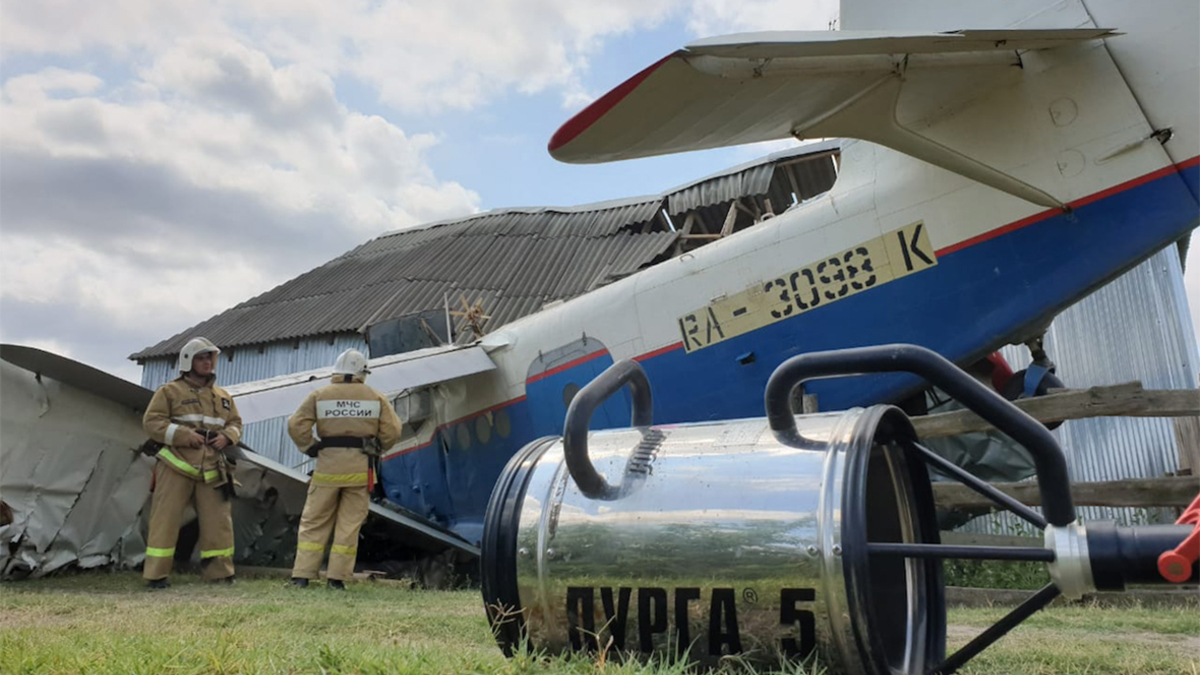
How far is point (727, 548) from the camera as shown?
74.5 inches

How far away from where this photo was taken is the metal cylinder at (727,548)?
179cm

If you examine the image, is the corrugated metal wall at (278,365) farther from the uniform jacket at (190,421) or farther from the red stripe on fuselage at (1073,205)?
the red stripe on fuselage at (1073,205)

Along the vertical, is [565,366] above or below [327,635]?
above

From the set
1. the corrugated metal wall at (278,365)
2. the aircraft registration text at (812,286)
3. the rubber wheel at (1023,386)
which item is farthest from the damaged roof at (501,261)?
the rubber wheel at (1023,386)

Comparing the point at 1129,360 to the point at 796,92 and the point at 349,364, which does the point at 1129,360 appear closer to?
the point at 796,92

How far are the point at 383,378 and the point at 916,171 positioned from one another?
14.3ft

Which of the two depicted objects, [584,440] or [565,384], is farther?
[565,384]

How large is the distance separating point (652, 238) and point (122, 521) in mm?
14396

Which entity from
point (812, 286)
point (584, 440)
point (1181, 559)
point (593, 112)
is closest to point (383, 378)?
point (812, 286)

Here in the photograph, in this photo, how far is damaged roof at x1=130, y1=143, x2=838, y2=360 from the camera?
1838cm

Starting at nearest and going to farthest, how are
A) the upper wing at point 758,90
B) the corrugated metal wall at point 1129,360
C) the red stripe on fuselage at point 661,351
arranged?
1. the upper wing at point 758,90
2. the red stripe on fuselage at point 661,351
3. the corrugated metal wall at point 1129,360

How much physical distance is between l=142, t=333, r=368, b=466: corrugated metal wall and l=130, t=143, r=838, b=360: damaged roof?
0.22 metres

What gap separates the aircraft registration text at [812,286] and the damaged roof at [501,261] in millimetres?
10957

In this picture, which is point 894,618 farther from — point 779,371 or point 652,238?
point 652,238
